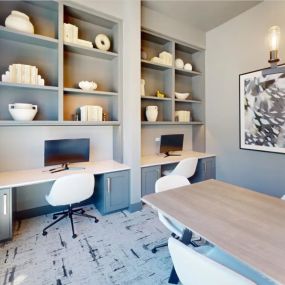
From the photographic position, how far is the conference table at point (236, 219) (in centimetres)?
92

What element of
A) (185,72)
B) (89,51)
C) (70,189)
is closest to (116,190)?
(70,189)

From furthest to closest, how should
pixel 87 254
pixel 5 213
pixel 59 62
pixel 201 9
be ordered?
pixel 201 9
pixel 59 62
pixel 5 213
pixel 87 254

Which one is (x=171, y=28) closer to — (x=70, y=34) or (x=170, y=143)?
(x=70, y=34)

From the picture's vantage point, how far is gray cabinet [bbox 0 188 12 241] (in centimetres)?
206

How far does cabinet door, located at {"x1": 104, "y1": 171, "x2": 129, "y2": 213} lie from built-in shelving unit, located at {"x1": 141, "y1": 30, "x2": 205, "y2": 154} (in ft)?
3.16

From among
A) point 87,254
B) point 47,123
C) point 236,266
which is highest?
point 47,123

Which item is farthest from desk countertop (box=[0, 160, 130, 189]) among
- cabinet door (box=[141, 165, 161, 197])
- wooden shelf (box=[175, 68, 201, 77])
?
wooden shelf (box=[175, 68, 201, 77])

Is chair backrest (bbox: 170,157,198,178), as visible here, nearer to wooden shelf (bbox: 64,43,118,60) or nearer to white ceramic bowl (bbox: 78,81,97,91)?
white ceramic bowl (bbox: 78,81,97,91)

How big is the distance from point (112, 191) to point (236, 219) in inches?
72.8

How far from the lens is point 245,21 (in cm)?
327

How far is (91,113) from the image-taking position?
2.89 m

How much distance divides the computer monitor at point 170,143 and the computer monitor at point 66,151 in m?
1.39

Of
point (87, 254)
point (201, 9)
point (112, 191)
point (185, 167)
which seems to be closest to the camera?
point (87, 254)

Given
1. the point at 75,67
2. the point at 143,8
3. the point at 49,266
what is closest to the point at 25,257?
the point at 49,266
